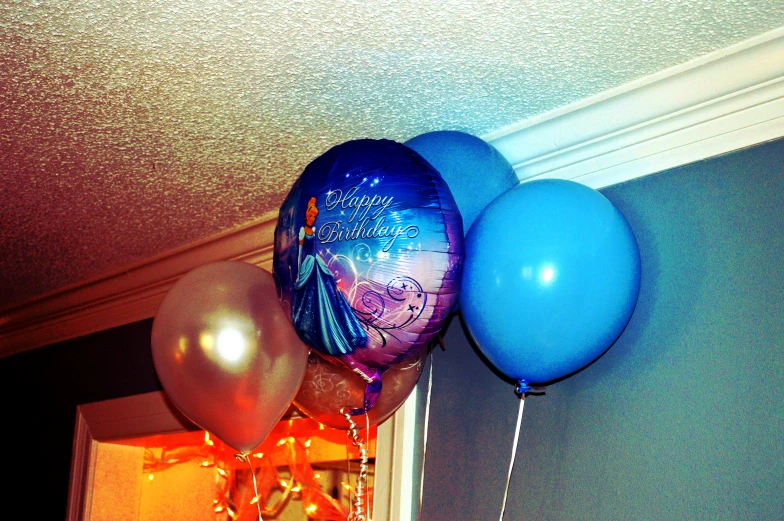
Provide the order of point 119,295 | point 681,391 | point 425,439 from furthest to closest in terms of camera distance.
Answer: point 119,295, point 425,439, point 681,391

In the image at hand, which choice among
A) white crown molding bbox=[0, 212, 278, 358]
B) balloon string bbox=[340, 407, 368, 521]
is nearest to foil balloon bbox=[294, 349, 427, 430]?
balloon string bbox=[340, 407, 368, 521]

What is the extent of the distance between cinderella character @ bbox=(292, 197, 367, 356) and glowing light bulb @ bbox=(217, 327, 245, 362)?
14cm

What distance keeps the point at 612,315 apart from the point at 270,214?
1165 millimetres

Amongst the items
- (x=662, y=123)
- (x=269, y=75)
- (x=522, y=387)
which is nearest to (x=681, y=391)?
(x=522, y=387)

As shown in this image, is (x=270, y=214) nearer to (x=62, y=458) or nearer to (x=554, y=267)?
(x=554, y=267)

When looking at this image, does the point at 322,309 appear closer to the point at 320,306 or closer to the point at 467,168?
the point at 320,306

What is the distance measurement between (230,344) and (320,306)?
22cm

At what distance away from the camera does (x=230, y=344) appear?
4.63ft

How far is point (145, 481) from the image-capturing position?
3.32 meters

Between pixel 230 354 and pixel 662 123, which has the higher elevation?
pixel 662 123

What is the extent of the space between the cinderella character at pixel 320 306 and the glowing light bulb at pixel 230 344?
0.14 meters

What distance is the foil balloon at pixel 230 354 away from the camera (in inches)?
55.6

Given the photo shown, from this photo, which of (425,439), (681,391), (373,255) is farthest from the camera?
(425,439)

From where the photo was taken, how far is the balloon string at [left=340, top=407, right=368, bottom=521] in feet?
4.69
